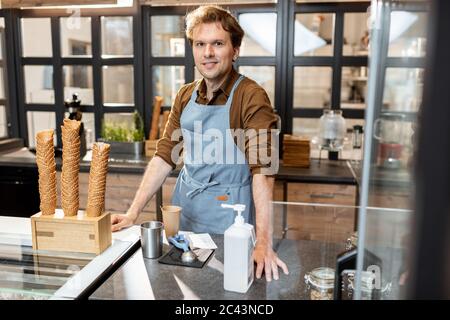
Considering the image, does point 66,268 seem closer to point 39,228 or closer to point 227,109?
point 39,228

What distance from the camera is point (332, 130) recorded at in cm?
344

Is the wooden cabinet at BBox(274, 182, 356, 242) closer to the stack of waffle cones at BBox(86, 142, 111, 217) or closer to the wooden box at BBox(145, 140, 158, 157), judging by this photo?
the stack of waffle cones at BBox(86, 142, 111, 217)

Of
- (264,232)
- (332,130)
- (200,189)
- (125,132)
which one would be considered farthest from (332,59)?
(264,232)

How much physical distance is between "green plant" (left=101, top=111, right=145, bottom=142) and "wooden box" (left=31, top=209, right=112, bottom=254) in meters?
2.27

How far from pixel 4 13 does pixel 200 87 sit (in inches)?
109

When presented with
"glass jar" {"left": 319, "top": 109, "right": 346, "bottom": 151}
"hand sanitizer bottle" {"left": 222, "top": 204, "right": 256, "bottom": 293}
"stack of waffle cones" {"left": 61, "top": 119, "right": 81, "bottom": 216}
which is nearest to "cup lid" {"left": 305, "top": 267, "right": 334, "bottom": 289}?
"hand sanitizer bottle" {"left": 222, "top": 204, "right": 256, "bottom": 293}

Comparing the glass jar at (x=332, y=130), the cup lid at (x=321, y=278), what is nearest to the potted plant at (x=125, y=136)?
the glass jar at (x=332, y=130)

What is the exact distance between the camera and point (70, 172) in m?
1.38

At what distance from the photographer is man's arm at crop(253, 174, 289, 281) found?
50.4 inches

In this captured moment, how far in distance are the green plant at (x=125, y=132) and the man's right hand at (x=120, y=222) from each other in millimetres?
2003

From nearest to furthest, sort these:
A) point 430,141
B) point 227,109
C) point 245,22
Answer: point 430,141, point 227,109, point 245,22

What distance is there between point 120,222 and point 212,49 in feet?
2.54

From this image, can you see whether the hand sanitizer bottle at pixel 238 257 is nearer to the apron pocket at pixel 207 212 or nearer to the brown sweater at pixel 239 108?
the brown sweater at pixel 239 108

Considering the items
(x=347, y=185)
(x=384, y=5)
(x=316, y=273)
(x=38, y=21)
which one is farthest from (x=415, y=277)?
(x=38, y=21)
